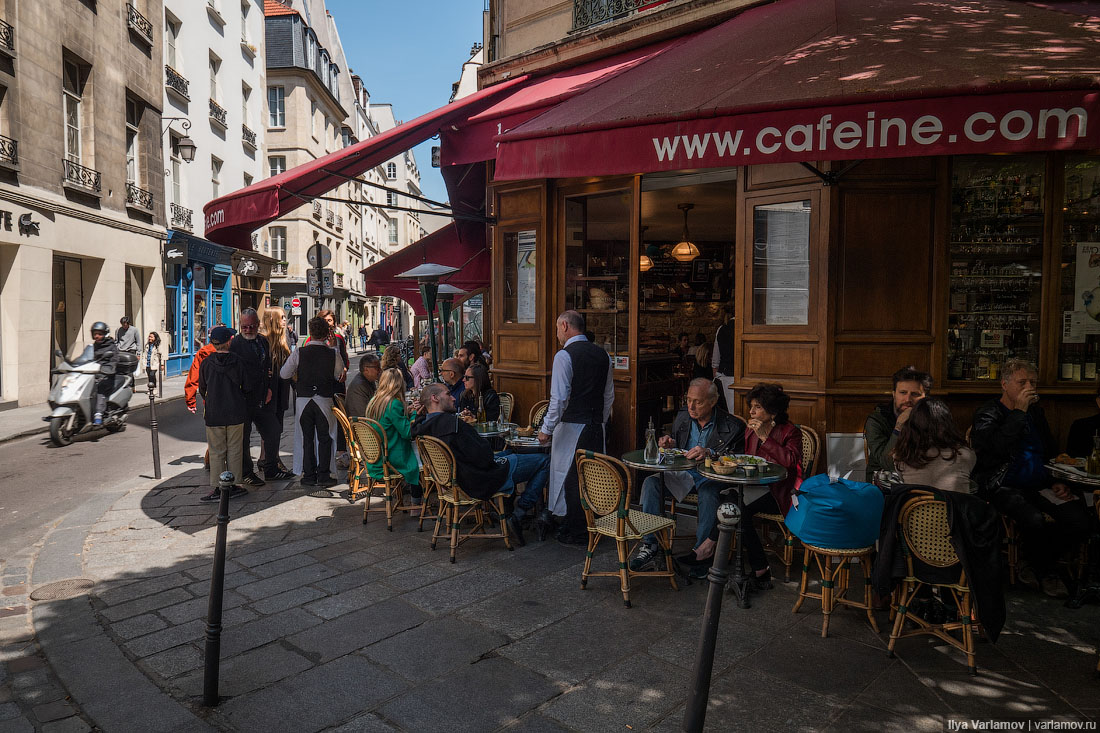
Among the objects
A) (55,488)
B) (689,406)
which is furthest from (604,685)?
(55,488)

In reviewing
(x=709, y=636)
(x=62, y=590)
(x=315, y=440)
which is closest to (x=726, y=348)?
(x=315, y=440)

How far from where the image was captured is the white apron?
7.86 metres

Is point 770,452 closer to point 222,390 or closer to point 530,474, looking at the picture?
point 530,474

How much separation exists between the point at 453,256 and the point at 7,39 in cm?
936

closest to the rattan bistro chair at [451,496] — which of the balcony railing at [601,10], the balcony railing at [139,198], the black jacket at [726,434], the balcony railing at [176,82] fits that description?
the black jacket at [726,434]

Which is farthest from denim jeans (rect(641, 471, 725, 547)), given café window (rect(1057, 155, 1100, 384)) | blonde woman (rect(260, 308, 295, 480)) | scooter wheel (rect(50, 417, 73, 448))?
→ scooter wheel (rect(50, 417, 73, 448))

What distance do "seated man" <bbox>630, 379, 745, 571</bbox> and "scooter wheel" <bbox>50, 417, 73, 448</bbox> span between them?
9.46 meters

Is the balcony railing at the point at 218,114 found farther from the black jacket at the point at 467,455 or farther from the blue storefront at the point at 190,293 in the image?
the black jacket at the point at 467,455

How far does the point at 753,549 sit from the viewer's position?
4.88 metres

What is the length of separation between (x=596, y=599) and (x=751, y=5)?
578 centimetres

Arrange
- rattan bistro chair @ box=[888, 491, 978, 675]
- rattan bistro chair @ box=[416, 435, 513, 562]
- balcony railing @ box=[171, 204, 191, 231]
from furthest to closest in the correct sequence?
balcony railing @ box=[171, 204, 191, 231] → rattan bistro chair @ box=[416, 435, 513, 562] → rattan bistro chair @ box=[888, 491, 978, 675]

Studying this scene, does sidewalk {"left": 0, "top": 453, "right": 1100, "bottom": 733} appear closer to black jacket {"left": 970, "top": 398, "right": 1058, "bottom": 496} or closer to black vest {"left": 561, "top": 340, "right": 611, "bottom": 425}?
black jacket {"left": 970, "top": 398, "right": 1058, "bottom": 496}

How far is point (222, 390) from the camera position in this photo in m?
7.19

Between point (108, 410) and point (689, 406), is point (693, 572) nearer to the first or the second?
point (689, 406)
